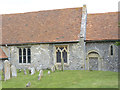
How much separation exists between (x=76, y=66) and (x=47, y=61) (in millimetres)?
2925

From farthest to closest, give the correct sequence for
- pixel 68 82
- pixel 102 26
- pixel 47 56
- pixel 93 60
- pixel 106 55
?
pixel 102 26
pixel 47 56
pixel 93 60
pixel 106 55
pixel 68 82

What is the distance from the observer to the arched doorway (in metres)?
17.2

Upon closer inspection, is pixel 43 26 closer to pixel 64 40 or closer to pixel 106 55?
pixel 64 40

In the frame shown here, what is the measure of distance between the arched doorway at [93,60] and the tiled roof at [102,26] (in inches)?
60.0

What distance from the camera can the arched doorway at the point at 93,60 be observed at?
1717 centimetres

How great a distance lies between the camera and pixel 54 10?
825 inches

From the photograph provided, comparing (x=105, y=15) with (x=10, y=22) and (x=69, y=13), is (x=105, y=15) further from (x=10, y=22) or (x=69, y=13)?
(x=10, y=22)

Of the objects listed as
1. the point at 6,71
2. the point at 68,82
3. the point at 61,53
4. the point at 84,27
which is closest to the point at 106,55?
the point at 84,27

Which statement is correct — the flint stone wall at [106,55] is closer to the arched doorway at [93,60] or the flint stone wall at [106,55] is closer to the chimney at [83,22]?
the arched doorway at [93,60]

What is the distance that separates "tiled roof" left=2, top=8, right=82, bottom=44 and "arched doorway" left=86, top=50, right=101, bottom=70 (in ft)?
6.93

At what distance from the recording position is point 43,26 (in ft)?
63.4

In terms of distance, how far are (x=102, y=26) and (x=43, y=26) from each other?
6274 millimetres

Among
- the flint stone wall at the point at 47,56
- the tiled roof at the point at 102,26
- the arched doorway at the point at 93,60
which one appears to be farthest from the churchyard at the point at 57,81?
the tiled roof at the point at 102,26

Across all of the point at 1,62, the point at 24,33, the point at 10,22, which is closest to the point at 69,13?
the point at 24,33
